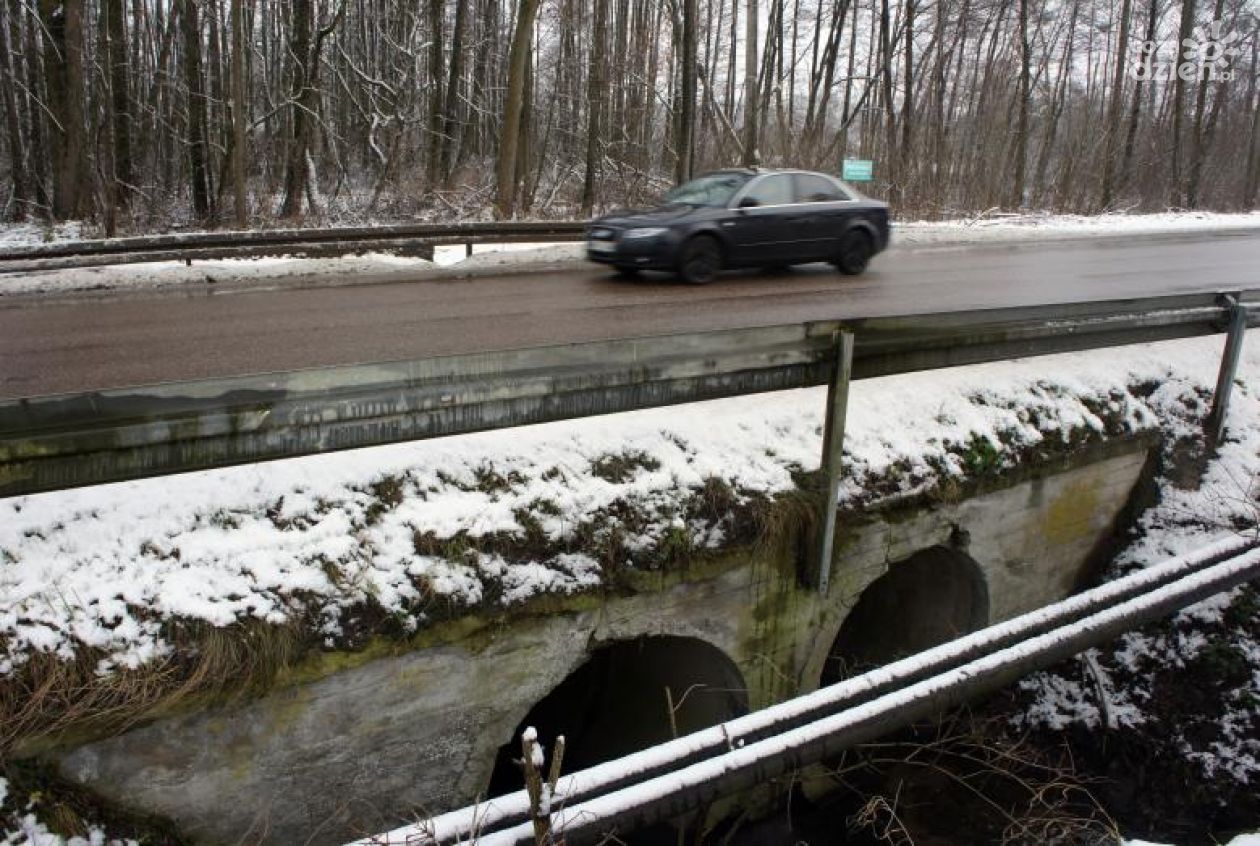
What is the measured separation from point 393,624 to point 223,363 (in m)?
4.13

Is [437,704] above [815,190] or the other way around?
the other way around

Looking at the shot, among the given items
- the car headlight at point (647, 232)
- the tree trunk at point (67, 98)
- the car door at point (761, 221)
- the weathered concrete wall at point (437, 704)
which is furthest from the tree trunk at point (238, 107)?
the weathered concrete wall at point (437, 704)

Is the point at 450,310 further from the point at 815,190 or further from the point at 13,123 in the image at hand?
the point at 13,123

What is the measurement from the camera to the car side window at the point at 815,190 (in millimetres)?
12266

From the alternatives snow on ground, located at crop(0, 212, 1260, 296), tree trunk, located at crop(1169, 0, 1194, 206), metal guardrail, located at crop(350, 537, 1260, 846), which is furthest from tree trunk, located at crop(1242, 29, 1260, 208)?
metal guardrail, located at crop(350, 537, 1260, 846)

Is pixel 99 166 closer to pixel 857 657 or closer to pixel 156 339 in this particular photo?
pixel 156 339

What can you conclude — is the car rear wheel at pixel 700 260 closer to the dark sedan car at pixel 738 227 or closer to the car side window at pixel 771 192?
the dark sedan car at pixel 738 227

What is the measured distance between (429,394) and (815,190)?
31.6 ft

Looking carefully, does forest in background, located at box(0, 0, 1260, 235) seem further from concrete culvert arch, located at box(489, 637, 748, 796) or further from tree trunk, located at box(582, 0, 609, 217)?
concrete culvert arch, located at box(489, 637, 748, 796)

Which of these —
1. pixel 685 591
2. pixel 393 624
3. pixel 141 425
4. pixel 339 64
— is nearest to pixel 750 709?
pixel 685 591

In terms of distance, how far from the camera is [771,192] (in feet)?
39.2

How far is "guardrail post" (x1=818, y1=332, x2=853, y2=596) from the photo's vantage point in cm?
523

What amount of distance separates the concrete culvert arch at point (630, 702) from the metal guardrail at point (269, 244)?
7.96 meters
